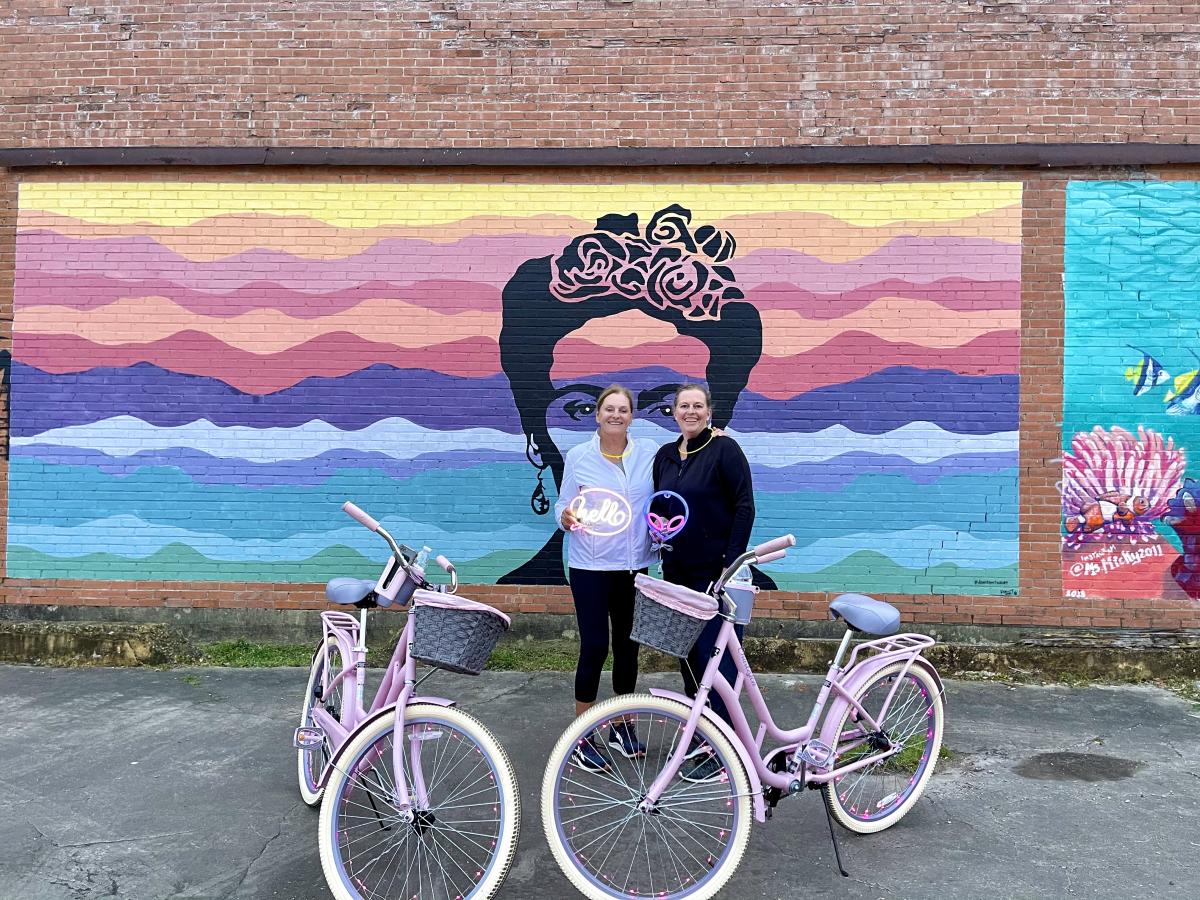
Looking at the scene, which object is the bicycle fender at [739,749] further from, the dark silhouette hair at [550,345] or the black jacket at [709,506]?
Result: the dark silhouette hair at [550,345]

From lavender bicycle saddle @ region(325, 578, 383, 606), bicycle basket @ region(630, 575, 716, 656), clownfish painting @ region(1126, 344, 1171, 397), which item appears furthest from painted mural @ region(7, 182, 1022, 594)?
bicycle basket @ region(630, 575, 716, 656)

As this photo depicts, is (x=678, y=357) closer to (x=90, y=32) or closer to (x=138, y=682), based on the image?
(x=138, y=682)

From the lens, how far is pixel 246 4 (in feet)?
20.8

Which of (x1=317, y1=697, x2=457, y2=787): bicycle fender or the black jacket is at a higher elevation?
the black jacket

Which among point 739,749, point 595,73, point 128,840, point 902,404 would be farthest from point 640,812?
point 595,73

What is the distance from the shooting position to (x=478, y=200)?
6277 mm

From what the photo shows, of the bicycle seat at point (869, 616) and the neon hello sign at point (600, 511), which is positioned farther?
the neon hello sign at point (600, 511)

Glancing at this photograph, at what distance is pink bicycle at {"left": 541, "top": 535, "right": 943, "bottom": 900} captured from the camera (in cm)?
305

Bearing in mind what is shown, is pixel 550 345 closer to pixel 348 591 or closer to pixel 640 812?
pixel 348 591

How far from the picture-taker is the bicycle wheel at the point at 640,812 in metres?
3.04

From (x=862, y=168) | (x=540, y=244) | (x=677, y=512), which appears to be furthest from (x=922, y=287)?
(x=677, y=512)

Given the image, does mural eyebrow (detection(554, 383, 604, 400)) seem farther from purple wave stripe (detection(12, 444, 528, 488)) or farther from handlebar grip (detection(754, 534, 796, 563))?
handlebar grip (detection(754, 534, 796, 563))

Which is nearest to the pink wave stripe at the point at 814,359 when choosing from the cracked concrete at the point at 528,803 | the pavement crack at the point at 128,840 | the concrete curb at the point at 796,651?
the concrete curb at the point at 796,651

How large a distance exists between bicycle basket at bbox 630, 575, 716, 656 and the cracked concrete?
98 cm
